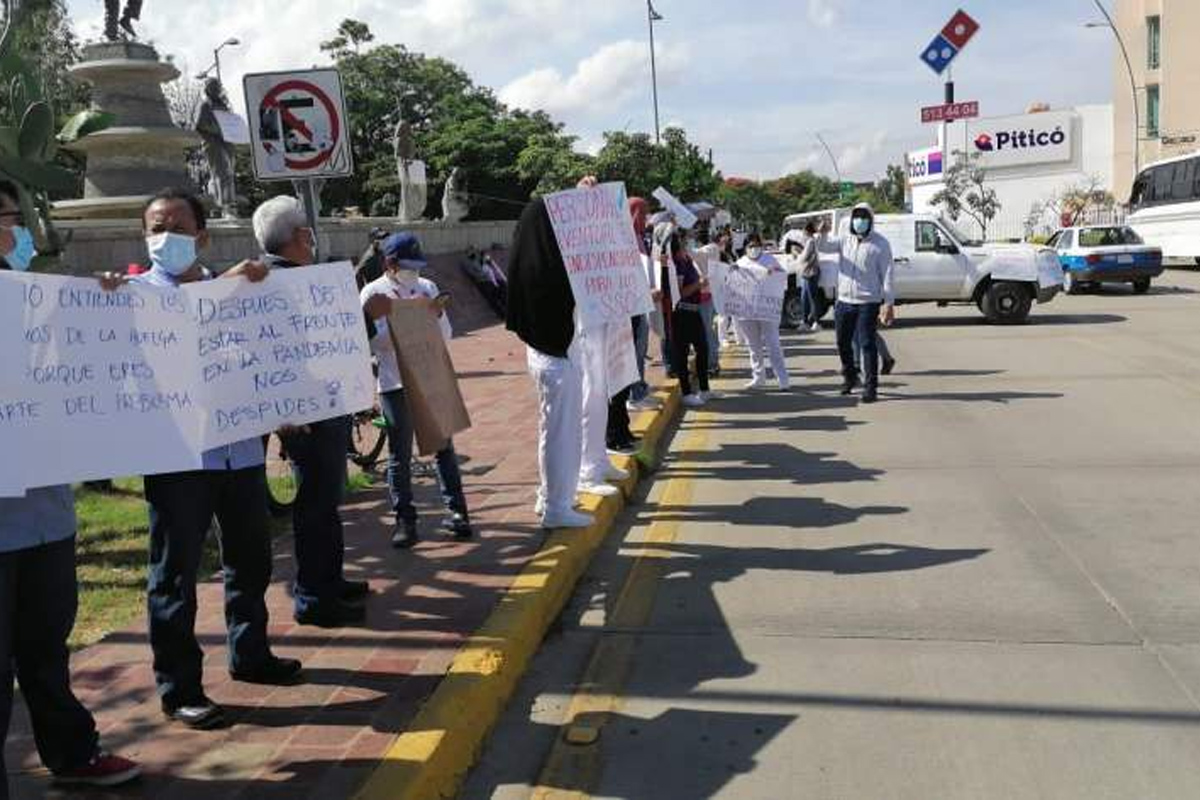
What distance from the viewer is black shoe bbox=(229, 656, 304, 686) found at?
4207 millimetres

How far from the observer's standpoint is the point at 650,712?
4.19 metres

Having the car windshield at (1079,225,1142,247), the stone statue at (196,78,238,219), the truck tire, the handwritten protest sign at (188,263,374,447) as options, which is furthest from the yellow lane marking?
the car windshield at (1079,225,1142,247)

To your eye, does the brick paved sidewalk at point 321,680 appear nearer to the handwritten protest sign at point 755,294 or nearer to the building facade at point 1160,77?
the handwritten protest sign at point 755,294

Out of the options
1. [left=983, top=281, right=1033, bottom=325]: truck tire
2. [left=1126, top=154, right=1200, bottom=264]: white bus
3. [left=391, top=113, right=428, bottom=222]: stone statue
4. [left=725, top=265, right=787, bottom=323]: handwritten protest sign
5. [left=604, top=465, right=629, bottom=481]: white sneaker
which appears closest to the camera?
[left=604, top=465, right=629, bottom=481]: white sneaker

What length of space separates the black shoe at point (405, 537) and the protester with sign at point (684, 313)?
16.7 feet

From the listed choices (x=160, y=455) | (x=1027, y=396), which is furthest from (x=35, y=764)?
(x=1027, y=396)

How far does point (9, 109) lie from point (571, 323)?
3128 mm

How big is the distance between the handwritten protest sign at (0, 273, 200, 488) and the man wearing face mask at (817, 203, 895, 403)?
808 centimetres

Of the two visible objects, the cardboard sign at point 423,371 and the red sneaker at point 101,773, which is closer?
the red sneaker at point 101,773

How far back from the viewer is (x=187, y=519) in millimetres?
3777

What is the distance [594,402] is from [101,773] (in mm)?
4117

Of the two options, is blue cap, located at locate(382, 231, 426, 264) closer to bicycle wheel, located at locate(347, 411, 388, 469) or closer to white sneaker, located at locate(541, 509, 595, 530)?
white sneaker, located at locate(541, 509, 595, 530)

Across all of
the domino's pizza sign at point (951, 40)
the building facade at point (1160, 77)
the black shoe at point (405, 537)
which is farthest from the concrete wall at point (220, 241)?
the building facade at point (1160, 77)

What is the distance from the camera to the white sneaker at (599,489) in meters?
7.11
